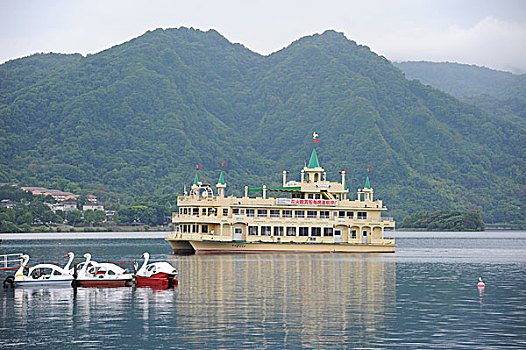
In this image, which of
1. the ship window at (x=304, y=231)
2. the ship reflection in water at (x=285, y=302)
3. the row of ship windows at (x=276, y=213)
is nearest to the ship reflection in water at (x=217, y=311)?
the ship reflection in water at (x=285, y=302)

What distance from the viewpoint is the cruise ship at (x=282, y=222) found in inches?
3504

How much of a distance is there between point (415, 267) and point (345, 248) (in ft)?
57.4

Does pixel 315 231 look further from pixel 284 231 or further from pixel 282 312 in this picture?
pixel 282 312

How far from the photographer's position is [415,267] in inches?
2916

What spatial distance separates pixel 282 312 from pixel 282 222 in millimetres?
46583

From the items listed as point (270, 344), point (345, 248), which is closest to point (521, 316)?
point (270, 344)

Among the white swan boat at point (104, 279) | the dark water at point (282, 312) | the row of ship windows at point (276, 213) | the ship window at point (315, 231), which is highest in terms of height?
the row of ship windows at point (276, 213)

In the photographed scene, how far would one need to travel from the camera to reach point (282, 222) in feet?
293

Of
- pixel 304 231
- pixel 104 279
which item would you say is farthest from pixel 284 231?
pixel 104 279

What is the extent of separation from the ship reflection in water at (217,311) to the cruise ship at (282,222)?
22947mm

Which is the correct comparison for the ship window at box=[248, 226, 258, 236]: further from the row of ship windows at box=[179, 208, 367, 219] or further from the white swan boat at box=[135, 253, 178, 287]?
the white swan boat at box=[135, 253, 178, 287]

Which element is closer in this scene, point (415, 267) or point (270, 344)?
point (270, 344)

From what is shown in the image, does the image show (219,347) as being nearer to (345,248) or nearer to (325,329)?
(325,329)

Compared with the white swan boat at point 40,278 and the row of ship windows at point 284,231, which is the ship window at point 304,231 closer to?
the row of ship windows at point 284,231
